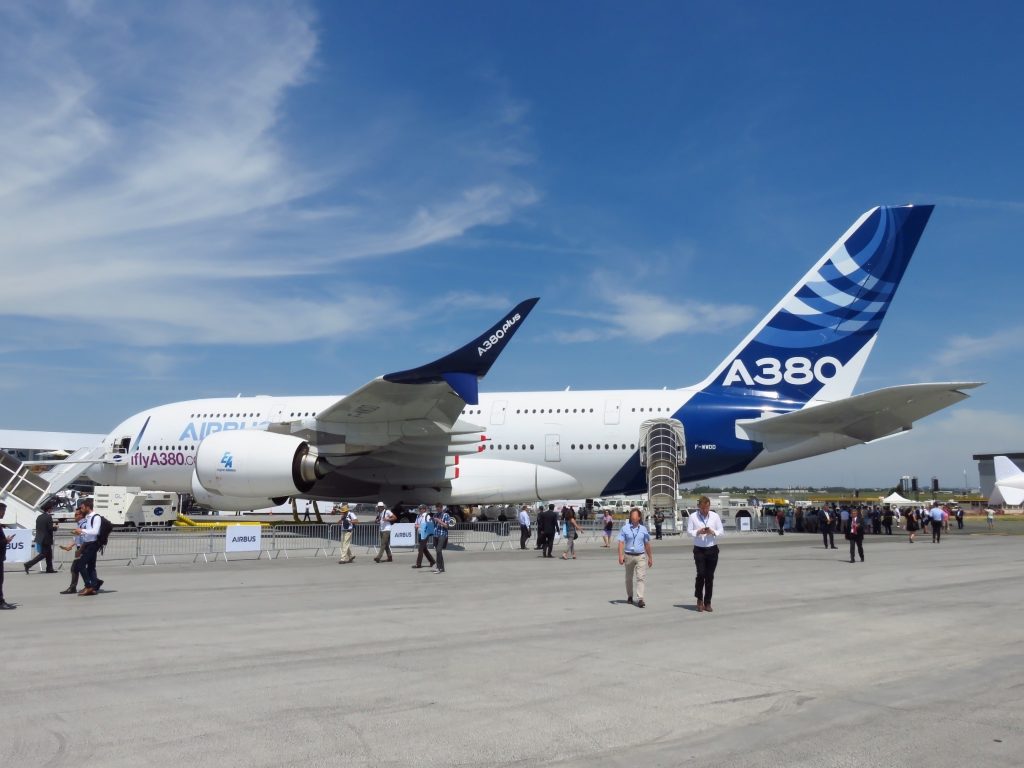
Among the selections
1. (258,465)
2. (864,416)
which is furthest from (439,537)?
(864,416)

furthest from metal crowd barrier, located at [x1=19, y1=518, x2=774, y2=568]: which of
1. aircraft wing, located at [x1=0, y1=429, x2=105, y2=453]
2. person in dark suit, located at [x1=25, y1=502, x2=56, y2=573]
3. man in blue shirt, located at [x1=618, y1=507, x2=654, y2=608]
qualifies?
aircraft wing, located at [x1=0, y1=429, x2=105, y2=453]

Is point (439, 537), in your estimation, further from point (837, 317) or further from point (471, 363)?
point (837, 317)

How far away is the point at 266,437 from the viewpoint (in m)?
23.4

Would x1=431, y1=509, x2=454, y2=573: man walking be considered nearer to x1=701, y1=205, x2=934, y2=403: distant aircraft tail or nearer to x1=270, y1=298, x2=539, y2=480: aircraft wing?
x1=270, y1=298, x2=539, y2=480: aircraft wing

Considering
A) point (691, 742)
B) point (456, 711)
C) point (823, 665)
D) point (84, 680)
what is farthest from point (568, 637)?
point (84, 680)

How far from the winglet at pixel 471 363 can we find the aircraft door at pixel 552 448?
5.96 metres

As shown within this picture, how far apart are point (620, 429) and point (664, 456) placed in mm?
1528

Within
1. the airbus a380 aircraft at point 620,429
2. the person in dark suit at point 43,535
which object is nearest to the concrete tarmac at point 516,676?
the person in dark suit at point 43,535

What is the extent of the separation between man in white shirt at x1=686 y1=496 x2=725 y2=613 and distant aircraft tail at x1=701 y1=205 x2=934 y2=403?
50.4ft

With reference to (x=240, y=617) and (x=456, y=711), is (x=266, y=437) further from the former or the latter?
(x=456, y=711)

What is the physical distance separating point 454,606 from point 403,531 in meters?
10.8

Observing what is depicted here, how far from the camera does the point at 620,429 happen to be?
25188mm

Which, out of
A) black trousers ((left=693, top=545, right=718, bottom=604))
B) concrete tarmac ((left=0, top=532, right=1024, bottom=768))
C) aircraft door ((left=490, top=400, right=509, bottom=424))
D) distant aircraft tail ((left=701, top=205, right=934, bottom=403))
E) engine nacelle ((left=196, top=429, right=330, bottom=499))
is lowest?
concrete tarmac ((left=0, top=532, right=1024, bottom=768))

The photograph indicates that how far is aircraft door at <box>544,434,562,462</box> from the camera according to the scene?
83.7ft
